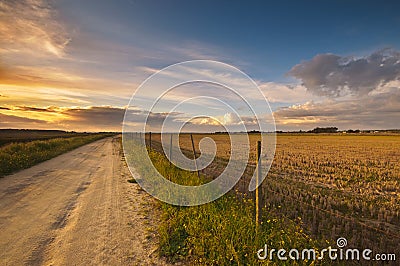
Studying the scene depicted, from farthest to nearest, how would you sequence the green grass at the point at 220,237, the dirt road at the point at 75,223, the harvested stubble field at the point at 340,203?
1. the harvested stubble field at the point at 340,203
2. the dirt road at the point at 75,223
3. the green grass at the point at 220,237

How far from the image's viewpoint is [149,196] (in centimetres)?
876

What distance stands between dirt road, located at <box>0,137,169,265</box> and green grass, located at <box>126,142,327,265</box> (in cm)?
44

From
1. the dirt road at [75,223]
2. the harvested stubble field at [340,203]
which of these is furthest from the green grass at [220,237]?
the harvested stubble field at [340,203]

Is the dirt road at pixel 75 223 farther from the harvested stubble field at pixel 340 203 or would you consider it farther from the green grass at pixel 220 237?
the harvested stubble field at pixel 340 203

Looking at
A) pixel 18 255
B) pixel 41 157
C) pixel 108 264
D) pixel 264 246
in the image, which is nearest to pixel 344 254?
pixel 264 246

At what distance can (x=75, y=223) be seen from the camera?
20.1 ft

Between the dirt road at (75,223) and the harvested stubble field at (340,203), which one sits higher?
the dirt road at (75,223)

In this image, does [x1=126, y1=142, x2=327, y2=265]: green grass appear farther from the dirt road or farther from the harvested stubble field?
the harvested stubble field

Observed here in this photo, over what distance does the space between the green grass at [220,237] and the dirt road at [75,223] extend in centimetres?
44

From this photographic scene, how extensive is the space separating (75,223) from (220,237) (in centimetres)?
365

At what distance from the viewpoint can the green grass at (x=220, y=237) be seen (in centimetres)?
439

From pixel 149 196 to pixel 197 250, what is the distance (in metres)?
4.38

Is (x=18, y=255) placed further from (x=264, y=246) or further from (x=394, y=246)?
(x=394, y=246)

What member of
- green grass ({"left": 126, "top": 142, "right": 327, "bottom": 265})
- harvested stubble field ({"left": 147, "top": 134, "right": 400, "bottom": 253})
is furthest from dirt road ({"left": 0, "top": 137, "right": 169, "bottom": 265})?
harvested stubble field ({"left": 147, "top": 134, "right": 400, "bottom": 253})
